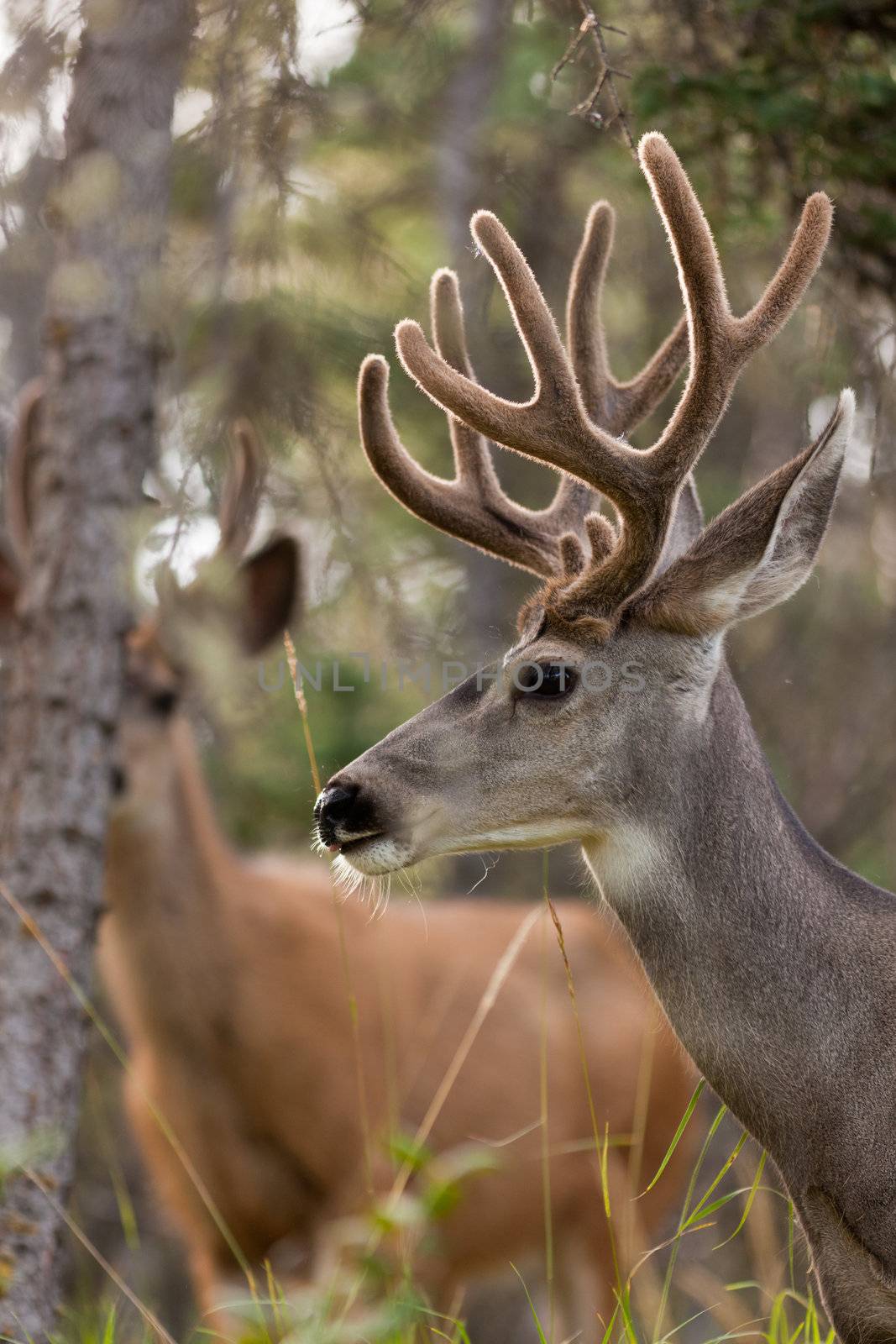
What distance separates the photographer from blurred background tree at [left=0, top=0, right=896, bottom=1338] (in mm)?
5324

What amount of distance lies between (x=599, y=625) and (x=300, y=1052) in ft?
11.0

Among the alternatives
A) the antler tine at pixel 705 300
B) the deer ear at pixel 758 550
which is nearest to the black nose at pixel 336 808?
the deer ear at pixel 758 550

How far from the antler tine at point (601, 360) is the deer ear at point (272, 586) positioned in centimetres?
264

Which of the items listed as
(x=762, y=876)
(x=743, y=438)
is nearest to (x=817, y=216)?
(x=762, y=876)

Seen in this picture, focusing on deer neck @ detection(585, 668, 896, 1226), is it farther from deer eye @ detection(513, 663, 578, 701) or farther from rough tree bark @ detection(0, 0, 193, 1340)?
rough tree bark @ detection(0, 0, 193, 1340)

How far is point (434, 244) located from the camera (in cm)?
1148

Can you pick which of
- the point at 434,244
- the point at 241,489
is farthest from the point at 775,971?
the point at 434,244

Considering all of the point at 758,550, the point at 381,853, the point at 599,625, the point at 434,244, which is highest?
the point at 434,244

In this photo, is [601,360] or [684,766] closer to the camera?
[684,766]

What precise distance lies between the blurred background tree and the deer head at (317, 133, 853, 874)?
0.64m

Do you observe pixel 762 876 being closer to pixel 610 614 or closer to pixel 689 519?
pixel 610 614

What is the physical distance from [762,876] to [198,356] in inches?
235

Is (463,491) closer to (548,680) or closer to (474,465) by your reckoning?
(474,465)

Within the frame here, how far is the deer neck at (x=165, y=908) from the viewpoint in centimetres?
670
